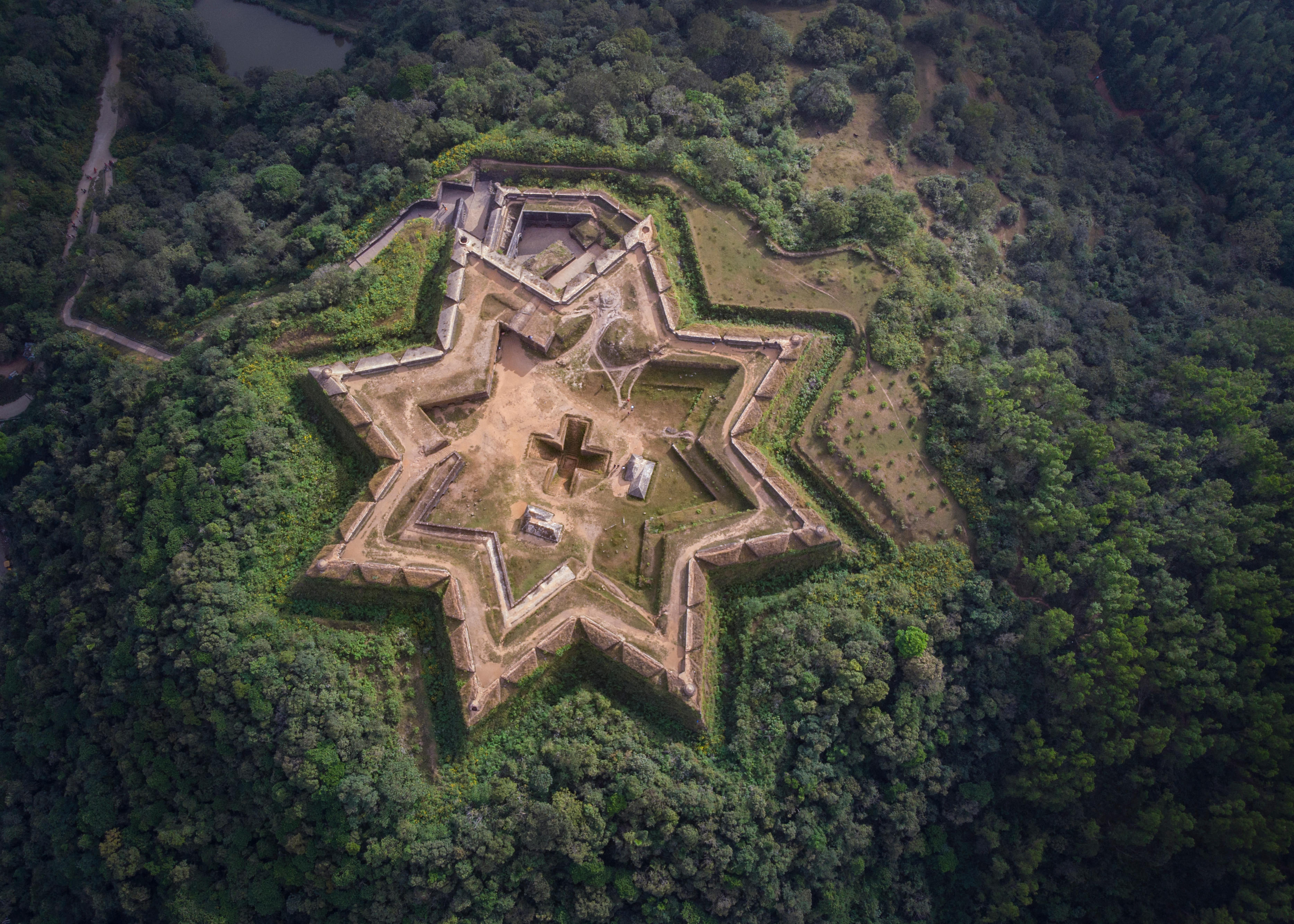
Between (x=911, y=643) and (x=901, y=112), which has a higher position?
(x=901, y=112)

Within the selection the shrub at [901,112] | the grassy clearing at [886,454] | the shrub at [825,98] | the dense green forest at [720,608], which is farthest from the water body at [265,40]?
the grassy clearing at [886,454]

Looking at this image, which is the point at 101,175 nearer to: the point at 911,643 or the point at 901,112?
the point at 901,112

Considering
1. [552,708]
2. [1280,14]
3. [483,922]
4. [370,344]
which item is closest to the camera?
[483,922]

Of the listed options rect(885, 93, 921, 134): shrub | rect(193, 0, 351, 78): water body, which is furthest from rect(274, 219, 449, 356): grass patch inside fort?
rect(885, 93, 921, 134): shrub

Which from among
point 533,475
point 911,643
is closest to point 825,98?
point 533,475

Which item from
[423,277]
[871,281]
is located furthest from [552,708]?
[871,281]

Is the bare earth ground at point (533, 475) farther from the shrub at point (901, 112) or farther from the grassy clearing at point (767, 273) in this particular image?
the shrub at point (901, 112)

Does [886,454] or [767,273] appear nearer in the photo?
→ [886,454]

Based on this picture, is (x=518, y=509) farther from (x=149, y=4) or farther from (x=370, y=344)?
(x=149, y=4)
